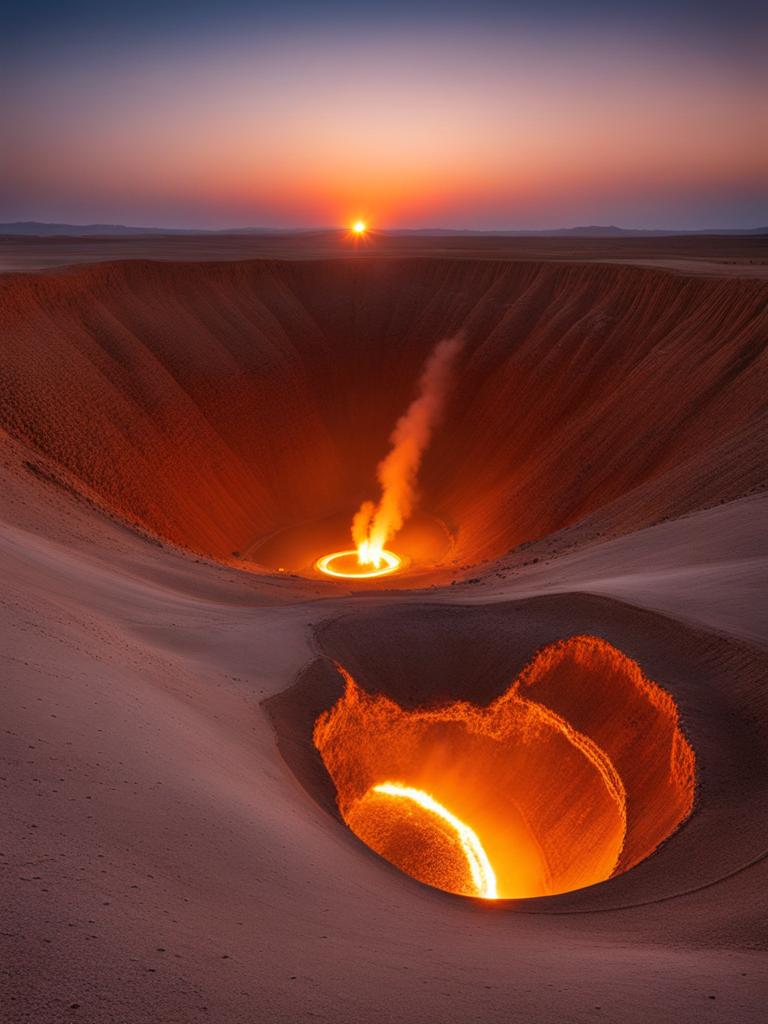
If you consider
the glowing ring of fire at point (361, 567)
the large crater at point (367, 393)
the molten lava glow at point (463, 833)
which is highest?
the large crater at point (367, 393)

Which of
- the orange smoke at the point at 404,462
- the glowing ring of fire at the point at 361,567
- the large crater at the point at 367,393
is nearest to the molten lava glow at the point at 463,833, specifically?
the large crater at the point at 367,393

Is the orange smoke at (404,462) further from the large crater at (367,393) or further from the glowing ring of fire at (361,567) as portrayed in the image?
the large crater at (367,393)

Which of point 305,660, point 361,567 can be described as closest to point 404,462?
point 361,567

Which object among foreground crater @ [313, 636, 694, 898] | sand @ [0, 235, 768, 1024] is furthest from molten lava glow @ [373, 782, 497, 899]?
sand @ [0, 235, 768, 1024]

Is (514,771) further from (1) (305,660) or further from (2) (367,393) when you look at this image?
(2) (367,393)

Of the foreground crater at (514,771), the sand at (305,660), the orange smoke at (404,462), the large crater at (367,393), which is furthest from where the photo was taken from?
the orange smoke at (404,462)

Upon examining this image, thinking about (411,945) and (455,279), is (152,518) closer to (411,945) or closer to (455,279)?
(411,945)

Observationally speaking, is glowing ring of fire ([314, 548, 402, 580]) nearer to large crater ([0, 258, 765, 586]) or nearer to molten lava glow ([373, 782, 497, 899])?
large crater ([0, 258, 765, 586])
